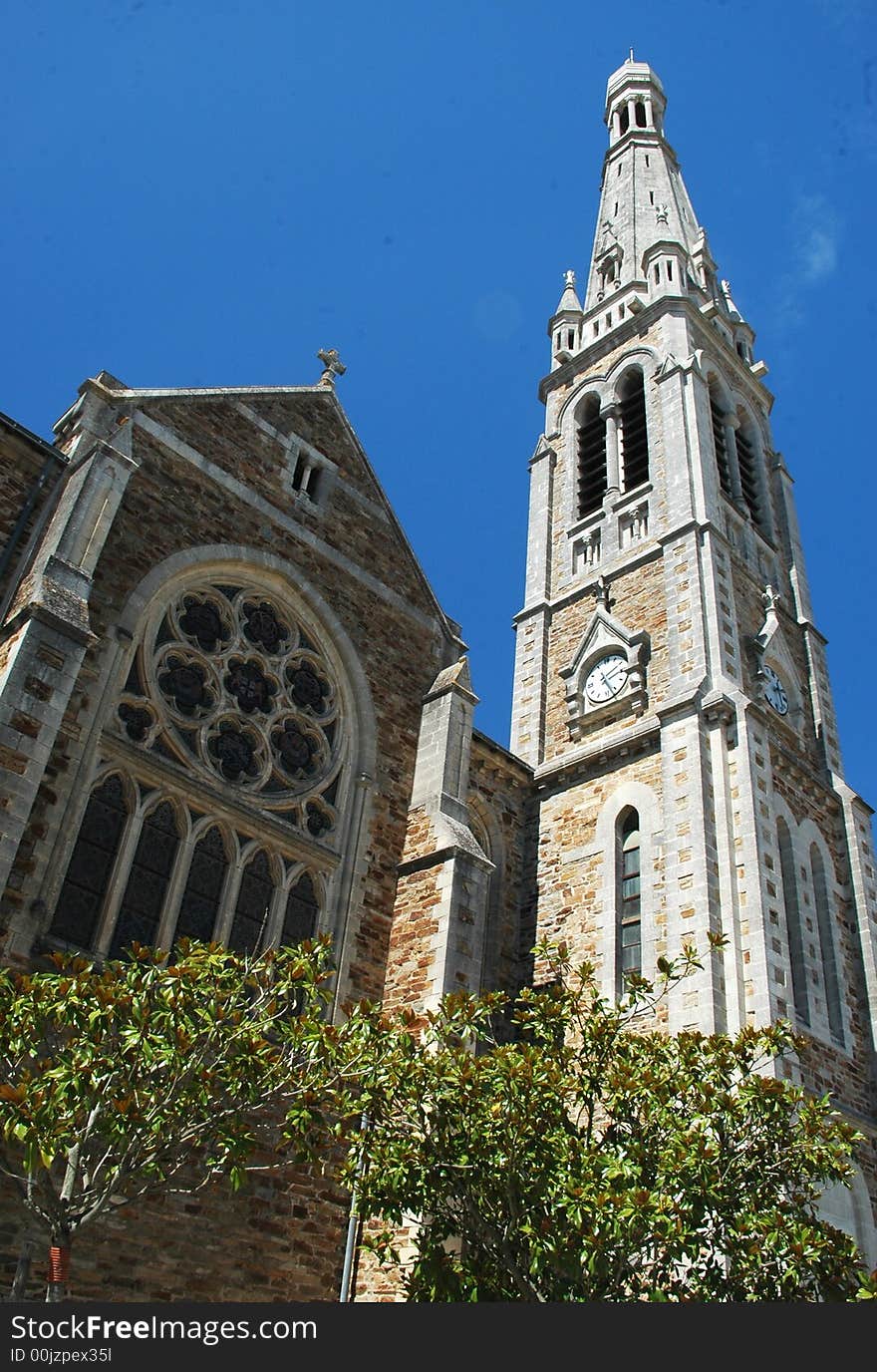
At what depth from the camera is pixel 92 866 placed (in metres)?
11.8

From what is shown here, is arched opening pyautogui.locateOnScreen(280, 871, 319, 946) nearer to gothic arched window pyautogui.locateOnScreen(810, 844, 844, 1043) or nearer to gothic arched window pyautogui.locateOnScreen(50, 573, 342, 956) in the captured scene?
gothic arched window pyautogui.locateOnScreen(50, 573, 342, 956)

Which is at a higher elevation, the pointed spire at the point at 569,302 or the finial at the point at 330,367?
the pointed spire at the point at 569,302

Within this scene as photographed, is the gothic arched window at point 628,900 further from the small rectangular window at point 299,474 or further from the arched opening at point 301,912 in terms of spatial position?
the small rectangular window at point 299,474

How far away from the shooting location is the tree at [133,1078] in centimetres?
740

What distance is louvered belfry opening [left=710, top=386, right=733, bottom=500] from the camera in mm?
25062

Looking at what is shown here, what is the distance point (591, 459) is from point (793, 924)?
13.3 metres

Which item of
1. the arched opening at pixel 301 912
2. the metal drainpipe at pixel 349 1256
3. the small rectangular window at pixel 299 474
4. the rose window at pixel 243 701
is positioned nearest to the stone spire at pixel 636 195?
the small rectangular window at pixel 299 474

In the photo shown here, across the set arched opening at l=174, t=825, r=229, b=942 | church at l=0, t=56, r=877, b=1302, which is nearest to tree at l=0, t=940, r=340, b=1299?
church at l=0, t=56, r=877, b=1302

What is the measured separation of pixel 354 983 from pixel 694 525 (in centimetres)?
1197

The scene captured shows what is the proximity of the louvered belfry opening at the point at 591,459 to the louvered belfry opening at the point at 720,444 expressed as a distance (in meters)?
2.62

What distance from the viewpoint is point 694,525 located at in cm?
2147

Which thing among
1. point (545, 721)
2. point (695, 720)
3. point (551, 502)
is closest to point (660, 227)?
point (551, 502)

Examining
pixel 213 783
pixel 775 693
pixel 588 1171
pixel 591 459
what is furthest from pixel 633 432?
pixel 588 1171

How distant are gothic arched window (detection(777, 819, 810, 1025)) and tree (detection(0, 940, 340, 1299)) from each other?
400 inches
